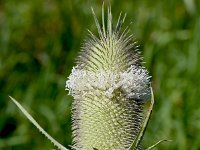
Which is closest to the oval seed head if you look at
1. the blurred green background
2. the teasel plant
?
the teasel plant

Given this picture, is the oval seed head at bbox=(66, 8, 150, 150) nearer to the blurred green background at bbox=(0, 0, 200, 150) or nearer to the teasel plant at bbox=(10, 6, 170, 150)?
the teasel plant at bbox=(10, 6, 170, 150)

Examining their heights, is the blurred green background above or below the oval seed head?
below

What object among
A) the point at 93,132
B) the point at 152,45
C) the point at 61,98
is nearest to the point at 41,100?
the point at 61,98

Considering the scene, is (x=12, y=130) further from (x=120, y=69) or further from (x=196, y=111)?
(x=120, y=69)

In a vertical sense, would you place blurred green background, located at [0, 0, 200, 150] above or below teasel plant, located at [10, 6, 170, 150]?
below

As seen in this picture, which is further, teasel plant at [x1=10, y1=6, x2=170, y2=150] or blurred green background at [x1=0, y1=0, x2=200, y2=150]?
blurred green background at [x1=0, y1=0, x2=200, y2=150]

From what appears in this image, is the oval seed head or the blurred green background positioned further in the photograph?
the blurred green background

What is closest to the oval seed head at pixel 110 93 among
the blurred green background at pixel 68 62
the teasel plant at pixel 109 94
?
the teasel plant at pixel 109 94
